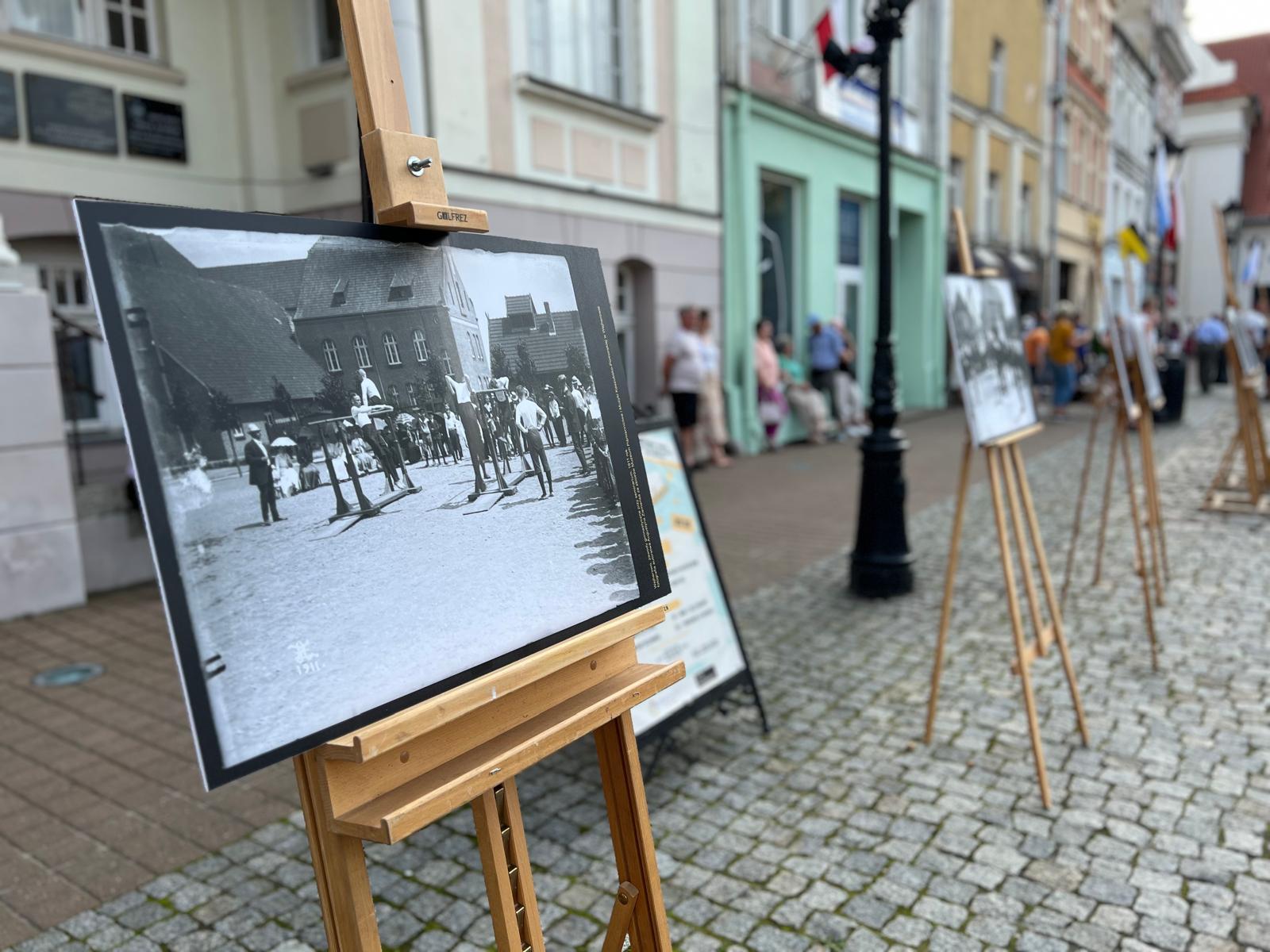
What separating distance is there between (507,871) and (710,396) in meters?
9.21

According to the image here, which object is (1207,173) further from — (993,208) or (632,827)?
(632,827)

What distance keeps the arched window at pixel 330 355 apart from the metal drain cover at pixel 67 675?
3.96 meters

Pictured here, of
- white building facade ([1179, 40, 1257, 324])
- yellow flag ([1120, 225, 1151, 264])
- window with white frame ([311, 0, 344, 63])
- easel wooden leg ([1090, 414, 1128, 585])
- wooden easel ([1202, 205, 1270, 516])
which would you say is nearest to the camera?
easel wooden leg ([1090, 414, 1128, 585])

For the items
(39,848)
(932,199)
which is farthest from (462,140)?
(932,199)

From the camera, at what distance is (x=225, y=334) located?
1.38 metres

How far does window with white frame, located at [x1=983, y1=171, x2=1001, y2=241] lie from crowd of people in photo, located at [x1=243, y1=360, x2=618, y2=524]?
786 inches

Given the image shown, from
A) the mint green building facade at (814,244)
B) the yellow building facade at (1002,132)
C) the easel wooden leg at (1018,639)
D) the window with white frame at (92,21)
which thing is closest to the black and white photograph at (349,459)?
the easel wooden leg at (1018,639)

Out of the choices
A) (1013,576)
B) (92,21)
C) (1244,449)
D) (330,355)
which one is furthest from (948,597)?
(92,21)

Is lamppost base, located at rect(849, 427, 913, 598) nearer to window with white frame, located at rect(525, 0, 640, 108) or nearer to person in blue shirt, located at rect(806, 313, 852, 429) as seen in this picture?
window with white frame, located at rect(525, 0, 640, 108)

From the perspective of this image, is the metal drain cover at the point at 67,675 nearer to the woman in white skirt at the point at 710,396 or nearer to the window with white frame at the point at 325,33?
the window with white frame at the point at 325,33

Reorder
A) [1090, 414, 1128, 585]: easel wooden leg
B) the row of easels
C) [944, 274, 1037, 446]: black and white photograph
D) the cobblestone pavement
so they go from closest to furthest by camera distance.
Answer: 1. the cobblestone pavement
2. [944, 274, 1037, 446]: black and white photograph
3. the row of easels
4. [1090, 414, 1128, 585]: easel wooden leg

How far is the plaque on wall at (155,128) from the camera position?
25.3ft

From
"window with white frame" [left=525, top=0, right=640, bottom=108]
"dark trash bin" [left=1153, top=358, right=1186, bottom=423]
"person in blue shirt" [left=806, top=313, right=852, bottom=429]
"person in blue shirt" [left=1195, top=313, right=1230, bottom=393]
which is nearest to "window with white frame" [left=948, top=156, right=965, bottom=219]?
"dark trash bin" [left=1153, top=358, right=1186, bottom=423]

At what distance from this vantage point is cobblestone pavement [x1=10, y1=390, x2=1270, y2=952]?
2602mm
